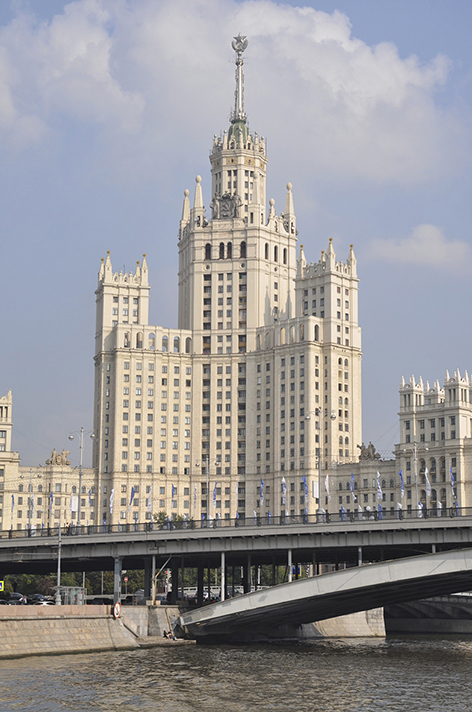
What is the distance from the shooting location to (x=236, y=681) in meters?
76.3

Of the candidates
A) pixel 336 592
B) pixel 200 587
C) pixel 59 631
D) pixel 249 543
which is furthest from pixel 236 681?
pixel 200 587

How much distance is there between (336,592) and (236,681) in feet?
66.4

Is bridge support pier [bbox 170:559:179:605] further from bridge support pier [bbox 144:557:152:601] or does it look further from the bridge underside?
the bridge underside

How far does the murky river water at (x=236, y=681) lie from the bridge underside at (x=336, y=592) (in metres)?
3.43

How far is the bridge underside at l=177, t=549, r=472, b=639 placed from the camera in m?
90.9

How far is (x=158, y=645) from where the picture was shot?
98.8m

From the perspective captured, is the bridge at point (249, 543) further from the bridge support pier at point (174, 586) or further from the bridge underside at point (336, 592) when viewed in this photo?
the bridge underside at point (336, 592)

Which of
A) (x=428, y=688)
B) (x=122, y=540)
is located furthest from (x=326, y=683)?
(x=122, y=540)

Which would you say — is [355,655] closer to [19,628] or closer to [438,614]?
[19,628]

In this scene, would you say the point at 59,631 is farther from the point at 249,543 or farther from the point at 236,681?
the point at 236,681

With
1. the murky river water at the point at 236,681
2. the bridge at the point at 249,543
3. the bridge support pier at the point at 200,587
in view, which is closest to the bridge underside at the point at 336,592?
the bridge at the point at 249,543

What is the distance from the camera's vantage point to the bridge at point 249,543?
94.4 m

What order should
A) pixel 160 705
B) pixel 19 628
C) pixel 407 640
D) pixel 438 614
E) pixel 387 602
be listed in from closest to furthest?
pixel 160 705
pixel 19 628
pixel 387 602
pixel 407 640
pixel 438 614

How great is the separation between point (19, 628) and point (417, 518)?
1341 inches
